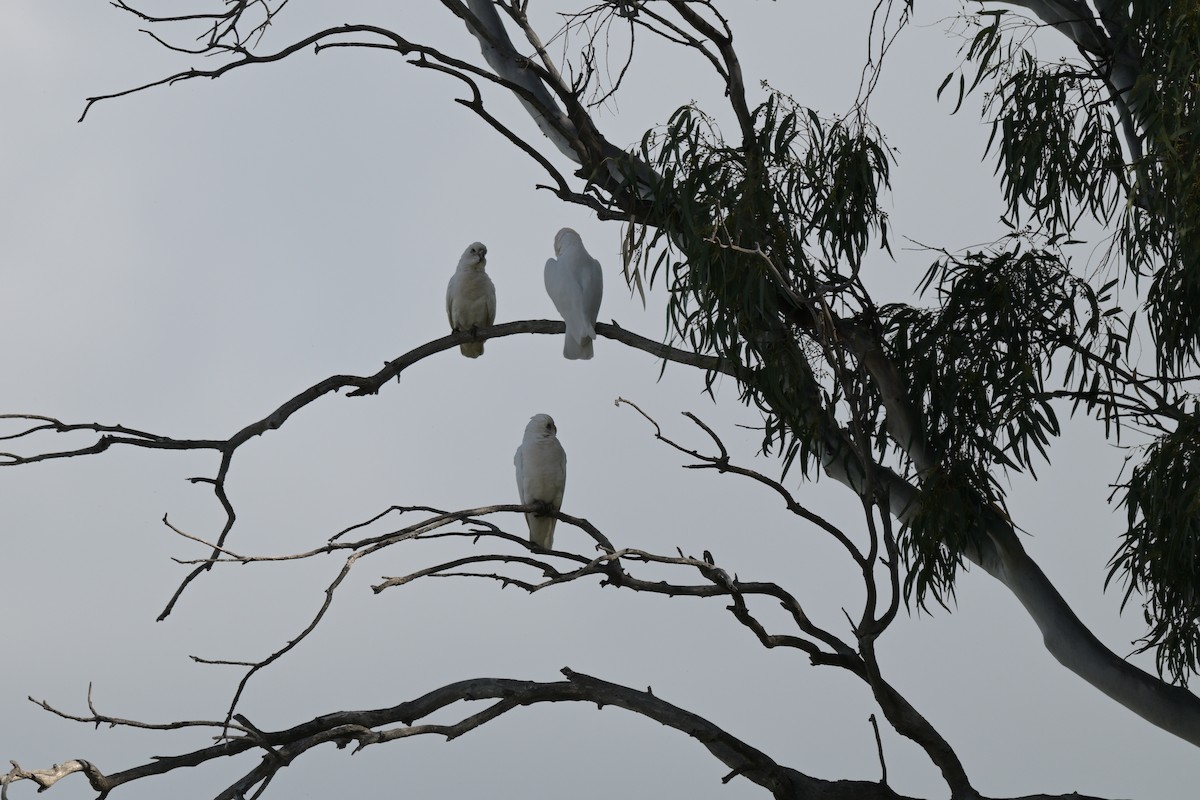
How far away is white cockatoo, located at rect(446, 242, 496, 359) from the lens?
13.7 ft

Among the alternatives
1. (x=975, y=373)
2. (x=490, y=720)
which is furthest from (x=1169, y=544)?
(x=490, y=720)

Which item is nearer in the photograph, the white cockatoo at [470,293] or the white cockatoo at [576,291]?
the white cockatoo at [576,291]

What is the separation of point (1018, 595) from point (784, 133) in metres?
1.49

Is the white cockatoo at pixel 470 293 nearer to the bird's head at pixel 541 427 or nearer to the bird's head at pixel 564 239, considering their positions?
the bird's head at pixel 564 239

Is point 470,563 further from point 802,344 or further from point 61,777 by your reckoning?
point 802,344

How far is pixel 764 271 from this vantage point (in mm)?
3123

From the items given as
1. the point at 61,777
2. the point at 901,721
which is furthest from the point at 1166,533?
the point at 61,777

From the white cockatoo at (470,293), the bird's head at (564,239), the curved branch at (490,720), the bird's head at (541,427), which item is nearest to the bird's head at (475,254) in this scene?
the white cockatoo at (470,293)

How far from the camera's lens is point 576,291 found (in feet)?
12.0

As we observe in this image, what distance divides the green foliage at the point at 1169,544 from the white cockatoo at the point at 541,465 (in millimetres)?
1467

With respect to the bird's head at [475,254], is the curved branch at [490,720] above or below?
below

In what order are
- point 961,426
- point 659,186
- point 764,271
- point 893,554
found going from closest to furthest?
point 893,554, point 764,271, point 659,186, point 961,426

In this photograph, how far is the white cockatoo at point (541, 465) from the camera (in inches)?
144

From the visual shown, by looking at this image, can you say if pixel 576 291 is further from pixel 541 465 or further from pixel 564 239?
pixel 541 465
